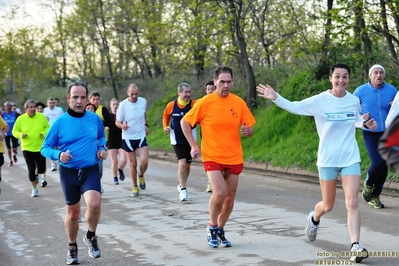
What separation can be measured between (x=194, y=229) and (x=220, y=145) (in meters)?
1.67

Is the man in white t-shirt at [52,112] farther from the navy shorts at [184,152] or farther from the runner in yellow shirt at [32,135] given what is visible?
the navy shorts at [184,152]

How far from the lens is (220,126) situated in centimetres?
827

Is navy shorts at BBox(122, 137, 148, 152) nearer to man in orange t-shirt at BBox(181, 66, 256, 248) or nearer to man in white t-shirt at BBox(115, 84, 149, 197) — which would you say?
man in white t-shirt at BBox(115, 84, 149, 197)

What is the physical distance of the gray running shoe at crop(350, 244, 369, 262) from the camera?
6.97 m

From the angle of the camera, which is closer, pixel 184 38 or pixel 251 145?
pixel 251 145

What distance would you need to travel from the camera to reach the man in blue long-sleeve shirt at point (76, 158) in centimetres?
773

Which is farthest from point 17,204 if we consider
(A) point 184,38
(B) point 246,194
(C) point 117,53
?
(C) point 117,53

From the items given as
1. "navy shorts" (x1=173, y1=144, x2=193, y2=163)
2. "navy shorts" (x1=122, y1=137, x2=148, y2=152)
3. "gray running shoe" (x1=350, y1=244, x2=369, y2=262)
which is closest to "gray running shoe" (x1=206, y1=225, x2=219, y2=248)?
"gray running shoe" (x1=350, y1=244, x2=369, y2=262)

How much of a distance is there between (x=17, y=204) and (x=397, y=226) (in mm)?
7191

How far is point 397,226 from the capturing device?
8984 mm

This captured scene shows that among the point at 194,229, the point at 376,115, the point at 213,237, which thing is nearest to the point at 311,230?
the point at 213,237

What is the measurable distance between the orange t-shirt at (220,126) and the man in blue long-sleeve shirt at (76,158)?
1215 mm

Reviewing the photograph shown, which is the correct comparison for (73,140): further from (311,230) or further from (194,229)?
(311,230)

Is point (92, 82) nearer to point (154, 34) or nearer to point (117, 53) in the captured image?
point (117, 53)
